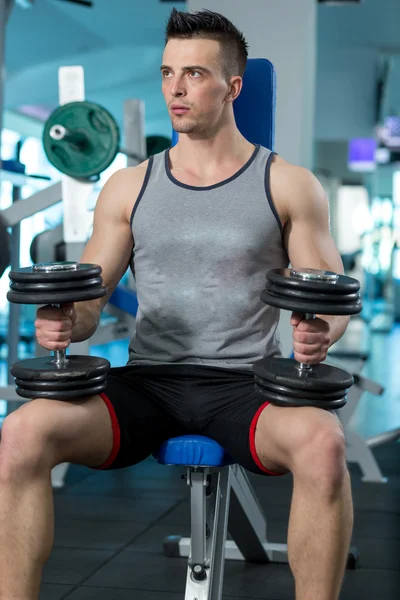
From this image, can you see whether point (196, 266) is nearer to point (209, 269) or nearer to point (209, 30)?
point (209, 269)

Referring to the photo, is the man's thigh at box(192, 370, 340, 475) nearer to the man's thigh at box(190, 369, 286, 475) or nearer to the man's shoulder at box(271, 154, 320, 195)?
the man's thigh at box(190, 369, 286, 475)

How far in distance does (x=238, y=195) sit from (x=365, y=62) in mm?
7433

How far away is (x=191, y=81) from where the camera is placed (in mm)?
1722

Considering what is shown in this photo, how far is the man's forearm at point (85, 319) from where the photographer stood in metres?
1.66

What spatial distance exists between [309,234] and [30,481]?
0.72 meters

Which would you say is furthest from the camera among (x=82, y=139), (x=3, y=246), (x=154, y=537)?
(x=82, y=139)

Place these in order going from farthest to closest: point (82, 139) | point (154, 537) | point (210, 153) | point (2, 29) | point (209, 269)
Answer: point (2, 29) → point (82, 139) → point (154, 537) → point (210, 153) → point (209, 269)

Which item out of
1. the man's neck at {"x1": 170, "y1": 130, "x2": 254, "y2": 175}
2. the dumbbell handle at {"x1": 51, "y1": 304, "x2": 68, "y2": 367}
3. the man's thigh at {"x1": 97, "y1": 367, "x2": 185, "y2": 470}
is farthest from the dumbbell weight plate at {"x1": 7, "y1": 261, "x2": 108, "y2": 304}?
the man's neck at {"x1": 170, "y1": 130, "x2": 254, "y2": 175}

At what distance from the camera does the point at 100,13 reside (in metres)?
7.69

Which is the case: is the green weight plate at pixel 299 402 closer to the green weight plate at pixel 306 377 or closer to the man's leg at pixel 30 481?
the green weight plate at pixel 306 377

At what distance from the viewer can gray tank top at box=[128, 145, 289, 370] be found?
5.61ft

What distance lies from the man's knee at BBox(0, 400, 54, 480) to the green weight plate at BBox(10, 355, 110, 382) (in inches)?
2.1

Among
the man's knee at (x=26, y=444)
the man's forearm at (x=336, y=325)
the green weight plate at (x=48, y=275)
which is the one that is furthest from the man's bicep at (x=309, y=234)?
the man's knee at (x=26, y=444)

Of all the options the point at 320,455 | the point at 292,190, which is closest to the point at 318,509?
the point at 320,455
